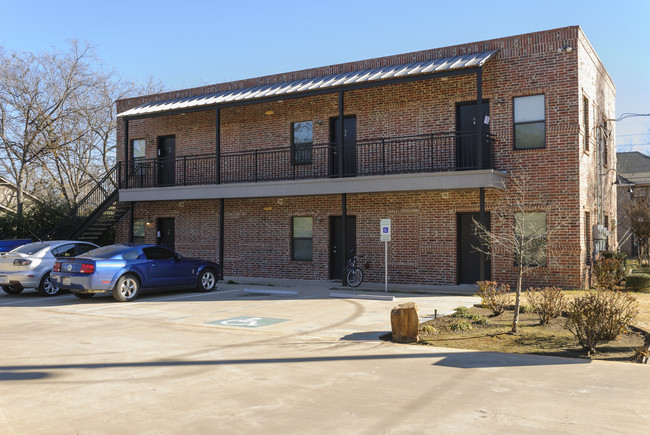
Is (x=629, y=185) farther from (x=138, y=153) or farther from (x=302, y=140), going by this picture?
(x=138, y=153)

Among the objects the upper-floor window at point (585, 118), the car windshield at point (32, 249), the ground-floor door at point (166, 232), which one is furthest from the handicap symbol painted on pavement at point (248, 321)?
the ground-floor door at point (166, 232)

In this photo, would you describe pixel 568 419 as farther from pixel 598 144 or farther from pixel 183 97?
pixel 183 97

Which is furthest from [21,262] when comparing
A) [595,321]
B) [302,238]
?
[595,321]

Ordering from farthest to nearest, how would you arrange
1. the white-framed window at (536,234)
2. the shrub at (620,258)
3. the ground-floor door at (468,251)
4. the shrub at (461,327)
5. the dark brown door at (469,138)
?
the shrub at (620,258), the ground-floor door at (468,251), the dark brown door at (469,138), the white-framed window at (536,234), the shrub at (461,327)

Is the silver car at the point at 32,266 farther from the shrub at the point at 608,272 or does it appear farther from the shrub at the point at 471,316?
the shrub at the point at 608,272

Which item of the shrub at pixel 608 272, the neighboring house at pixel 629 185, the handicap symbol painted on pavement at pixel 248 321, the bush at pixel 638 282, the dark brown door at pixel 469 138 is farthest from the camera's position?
the neighboring house at pixel 629 185

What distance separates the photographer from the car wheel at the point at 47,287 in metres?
14.9

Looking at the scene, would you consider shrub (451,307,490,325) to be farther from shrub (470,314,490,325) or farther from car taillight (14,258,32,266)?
car taillight (14,258,32,266)

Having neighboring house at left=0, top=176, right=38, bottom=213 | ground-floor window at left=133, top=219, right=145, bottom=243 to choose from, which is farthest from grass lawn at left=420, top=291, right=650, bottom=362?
neighboring house at left=0, top=176, right=38, bottom=213

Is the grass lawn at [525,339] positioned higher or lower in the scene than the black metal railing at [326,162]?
lower

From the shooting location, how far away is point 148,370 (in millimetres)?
6781

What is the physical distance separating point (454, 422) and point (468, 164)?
1300 centimetres

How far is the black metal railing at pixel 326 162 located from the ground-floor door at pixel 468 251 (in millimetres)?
1622

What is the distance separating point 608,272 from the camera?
16.1m
